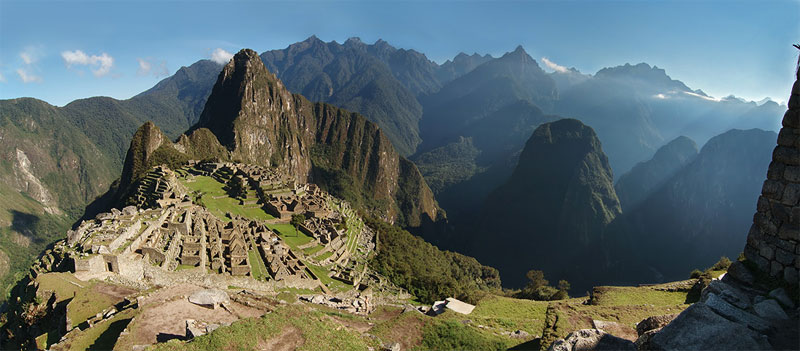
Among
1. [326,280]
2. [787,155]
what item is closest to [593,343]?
[787,155]

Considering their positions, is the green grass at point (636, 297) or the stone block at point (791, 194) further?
the green grass at point (636, 297)

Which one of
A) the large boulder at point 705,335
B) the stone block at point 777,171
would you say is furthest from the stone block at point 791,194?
the large boulder at point 705,335

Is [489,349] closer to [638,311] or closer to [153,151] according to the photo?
[638,311]

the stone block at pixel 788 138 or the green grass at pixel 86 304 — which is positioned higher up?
the stone block at pixel 788 138

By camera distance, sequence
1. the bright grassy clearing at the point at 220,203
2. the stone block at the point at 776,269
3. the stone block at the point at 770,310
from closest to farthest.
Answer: the stone block at the point at 770,310, the stone block at the point at 776,269, the bright grassy clearing at the point at 220,203

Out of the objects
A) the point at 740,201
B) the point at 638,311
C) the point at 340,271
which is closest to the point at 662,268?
the point at 740,201

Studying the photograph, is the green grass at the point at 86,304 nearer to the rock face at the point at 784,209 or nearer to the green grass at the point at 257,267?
the green grass at the point at 257,267
